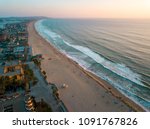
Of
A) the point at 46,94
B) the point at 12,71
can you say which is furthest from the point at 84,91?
the point at 12,71

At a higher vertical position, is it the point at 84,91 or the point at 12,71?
the point at 12,71

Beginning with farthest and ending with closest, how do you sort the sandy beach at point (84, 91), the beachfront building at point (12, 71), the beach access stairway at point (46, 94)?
the beachfront building at point (12, 71)
the sandy beach at point (84, 91)
the beach access stairway at point (46, 94)

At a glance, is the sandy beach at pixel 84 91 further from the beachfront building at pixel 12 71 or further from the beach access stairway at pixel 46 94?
the beachfront building at pixel 12 71

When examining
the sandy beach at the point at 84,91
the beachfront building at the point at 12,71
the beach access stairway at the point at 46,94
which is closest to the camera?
the beach access stairway at the point at 46,94

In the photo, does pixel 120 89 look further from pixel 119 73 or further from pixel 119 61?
pixel 119 61

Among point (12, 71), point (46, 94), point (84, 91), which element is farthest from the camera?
point (12, 71)

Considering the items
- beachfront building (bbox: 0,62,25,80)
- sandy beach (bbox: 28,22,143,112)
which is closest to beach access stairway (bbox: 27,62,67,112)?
sandy beach (bbox: 28,22,143,112)

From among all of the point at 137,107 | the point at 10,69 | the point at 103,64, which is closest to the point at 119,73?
the point at 103,64

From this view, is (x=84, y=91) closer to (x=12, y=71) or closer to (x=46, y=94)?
(x=46, y=94)

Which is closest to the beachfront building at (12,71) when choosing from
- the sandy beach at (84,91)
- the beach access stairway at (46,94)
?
the beach access stairway at (46,94)
